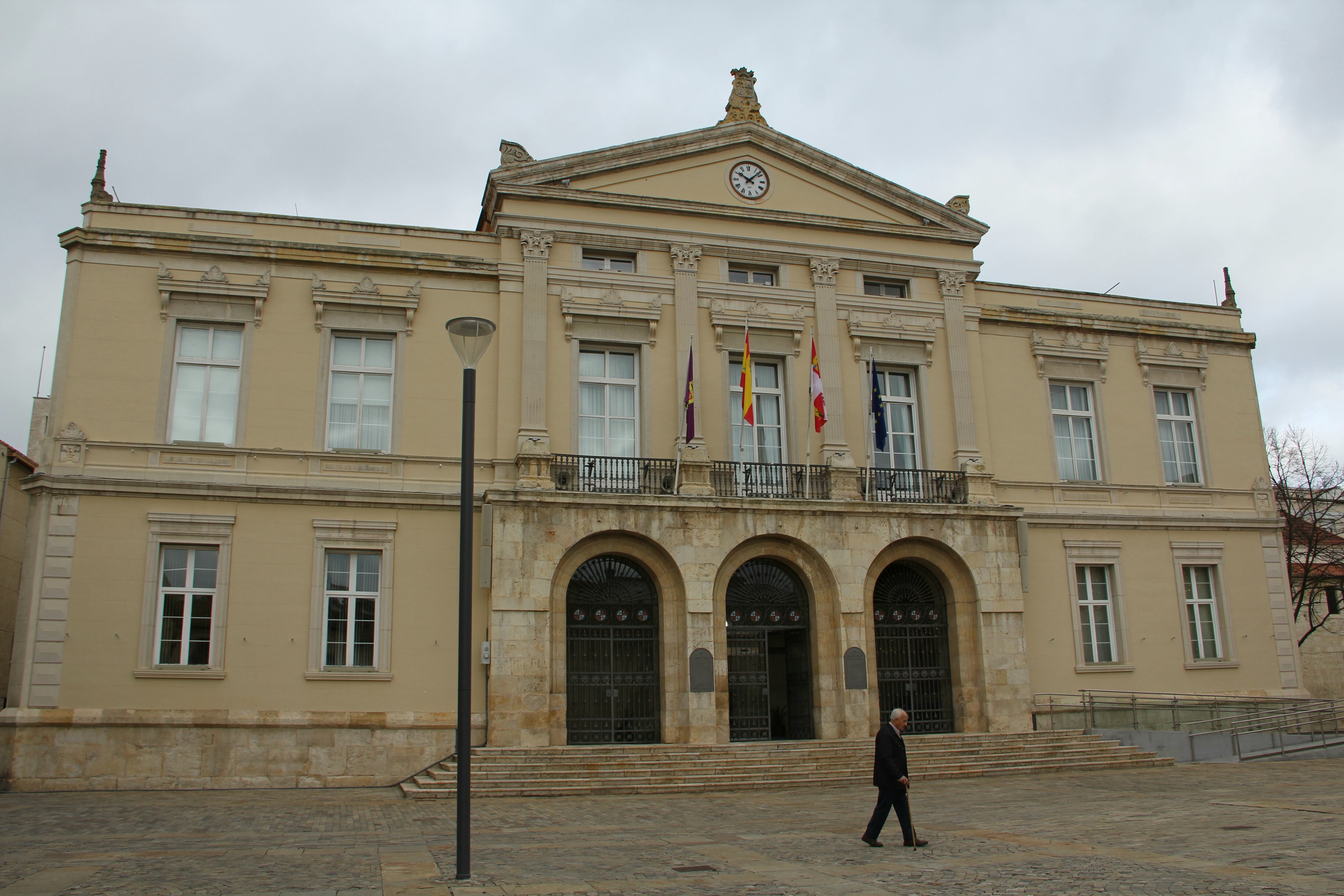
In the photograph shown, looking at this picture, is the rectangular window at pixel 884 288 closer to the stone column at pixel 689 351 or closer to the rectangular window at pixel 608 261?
the stone column at pixel 689 351

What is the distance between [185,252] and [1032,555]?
19.7 meters

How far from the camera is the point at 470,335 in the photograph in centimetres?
1039

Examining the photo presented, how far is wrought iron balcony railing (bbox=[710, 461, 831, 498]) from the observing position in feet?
73.7

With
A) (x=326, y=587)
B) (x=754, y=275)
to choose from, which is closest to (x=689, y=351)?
(x=754, y=275)

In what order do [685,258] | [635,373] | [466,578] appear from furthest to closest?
[685,258]
[635,373]
[466,578]

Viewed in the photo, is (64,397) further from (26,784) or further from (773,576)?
(773,576)

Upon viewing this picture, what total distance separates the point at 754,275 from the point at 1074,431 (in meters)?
8.99

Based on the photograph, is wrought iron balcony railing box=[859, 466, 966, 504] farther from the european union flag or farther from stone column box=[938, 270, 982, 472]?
the european union flag

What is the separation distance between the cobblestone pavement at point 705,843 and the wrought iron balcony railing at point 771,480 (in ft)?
22.0

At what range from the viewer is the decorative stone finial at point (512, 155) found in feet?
75.5

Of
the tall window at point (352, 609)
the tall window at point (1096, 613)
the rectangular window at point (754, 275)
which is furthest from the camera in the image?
the rectangular window at point (754, 275)

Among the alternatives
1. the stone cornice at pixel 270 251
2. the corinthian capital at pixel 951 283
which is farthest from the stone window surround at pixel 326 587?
the corinthian capital at pixel 951 283

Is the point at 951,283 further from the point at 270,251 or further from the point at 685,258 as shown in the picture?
the point at 270,251

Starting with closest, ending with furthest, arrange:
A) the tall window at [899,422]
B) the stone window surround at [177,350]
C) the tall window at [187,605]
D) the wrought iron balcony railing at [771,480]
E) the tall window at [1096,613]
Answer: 1. the tall window at [187,605]
2. the stone window surround at [177,350]
3. the wrought iron balcony railing at [771,480]
4. the tall window at [899,422]
5. the tall window at [1096,613]
